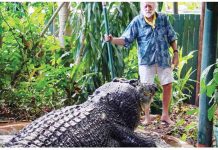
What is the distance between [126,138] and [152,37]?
189cm

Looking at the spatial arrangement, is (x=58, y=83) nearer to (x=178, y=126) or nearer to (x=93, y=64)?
(x=93, y=64)

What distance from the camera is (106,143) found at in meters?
2.68

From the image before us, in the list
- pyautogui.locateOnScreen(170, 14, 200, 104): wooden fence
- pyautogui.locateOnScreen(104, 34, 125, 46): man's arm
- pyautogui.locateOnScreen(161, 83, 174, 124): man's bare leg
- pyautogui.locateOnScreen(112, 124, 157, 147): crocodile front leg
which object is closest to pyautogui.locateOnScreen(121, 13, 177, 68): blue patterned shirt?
pyautogui.locateOnScreen(104, 34, 125, 46): man's arm

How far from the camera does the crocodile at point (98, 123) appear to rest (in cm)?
235

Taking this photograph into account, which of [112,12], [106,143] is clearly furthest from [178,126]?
[106,143]

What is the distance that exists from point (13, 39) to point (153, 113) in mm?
2125

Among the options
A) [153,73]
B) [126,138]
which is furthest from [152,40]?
[126,138]

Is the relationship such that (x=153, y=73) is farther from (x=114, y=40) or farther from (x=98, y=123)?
(x=98, y=123)

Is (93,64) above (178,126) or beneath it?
above

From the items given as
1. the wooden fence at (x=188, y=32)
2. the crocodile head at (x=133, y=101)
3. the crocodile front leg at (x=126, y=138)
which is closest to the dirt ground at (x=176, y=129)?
the crocodile head at (x=133, y=101)

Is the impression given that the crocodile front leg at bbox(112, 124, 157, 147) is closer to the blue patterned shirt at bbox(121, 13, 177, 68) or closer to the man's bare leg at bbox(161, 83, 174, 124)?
the blue patterned shirt at bbox(121, 13, 177, 68)

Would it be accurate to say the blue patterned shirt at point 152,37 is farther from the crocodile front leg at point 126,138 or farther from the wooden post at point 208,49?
the crocodile front leg at point 126,138

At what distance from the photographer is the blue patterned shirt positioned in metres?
4.49

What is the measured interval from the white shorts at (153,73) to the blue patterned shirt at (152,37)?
5cm
